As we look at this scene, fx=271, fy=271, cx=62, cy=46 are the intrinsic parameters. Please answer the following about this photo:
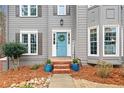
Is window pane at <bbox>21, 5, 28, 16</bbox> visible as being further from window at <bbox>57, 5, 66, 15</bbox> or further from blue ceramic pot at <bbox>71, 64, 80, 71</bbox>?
blue ceramic pot at <bbox>71, 64, 80, 71</bbox>

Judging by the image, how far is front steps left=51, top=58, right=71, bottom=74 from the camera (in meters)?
14.2

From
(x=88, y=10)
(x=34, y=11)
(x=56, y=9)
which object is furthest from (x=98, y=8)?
(x=34, y=11)

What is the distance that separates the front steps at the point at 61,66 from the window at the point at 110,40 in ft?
7.76

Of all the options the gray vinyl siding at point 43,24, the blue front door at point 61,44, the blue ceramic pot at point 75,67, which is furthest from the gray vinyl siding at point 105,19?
the blue front door at point 61,44

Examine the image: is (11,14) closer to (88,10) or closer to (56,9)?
(56,9)

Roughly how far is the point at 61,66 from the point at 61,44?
326cm

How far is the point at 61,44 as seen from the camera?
17734mm

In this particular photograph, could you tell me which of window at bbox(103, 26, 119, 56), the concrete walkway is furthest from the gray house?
the concrete walkway

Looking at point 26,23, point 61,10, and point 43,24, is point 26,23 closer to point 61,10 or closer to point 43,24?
point 43,24

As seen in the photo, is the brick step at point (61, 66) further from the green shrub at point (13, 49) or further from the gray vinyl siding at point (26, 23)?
the gray vinyl siding at point (26, 23)

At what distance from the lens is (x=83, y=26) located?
54.0ft

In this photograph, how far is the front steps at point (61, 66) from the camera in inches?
558

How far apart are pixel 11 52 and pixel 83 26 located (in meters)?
4.59

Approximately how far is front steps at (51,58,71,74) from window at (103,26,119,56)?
7.76 ft
